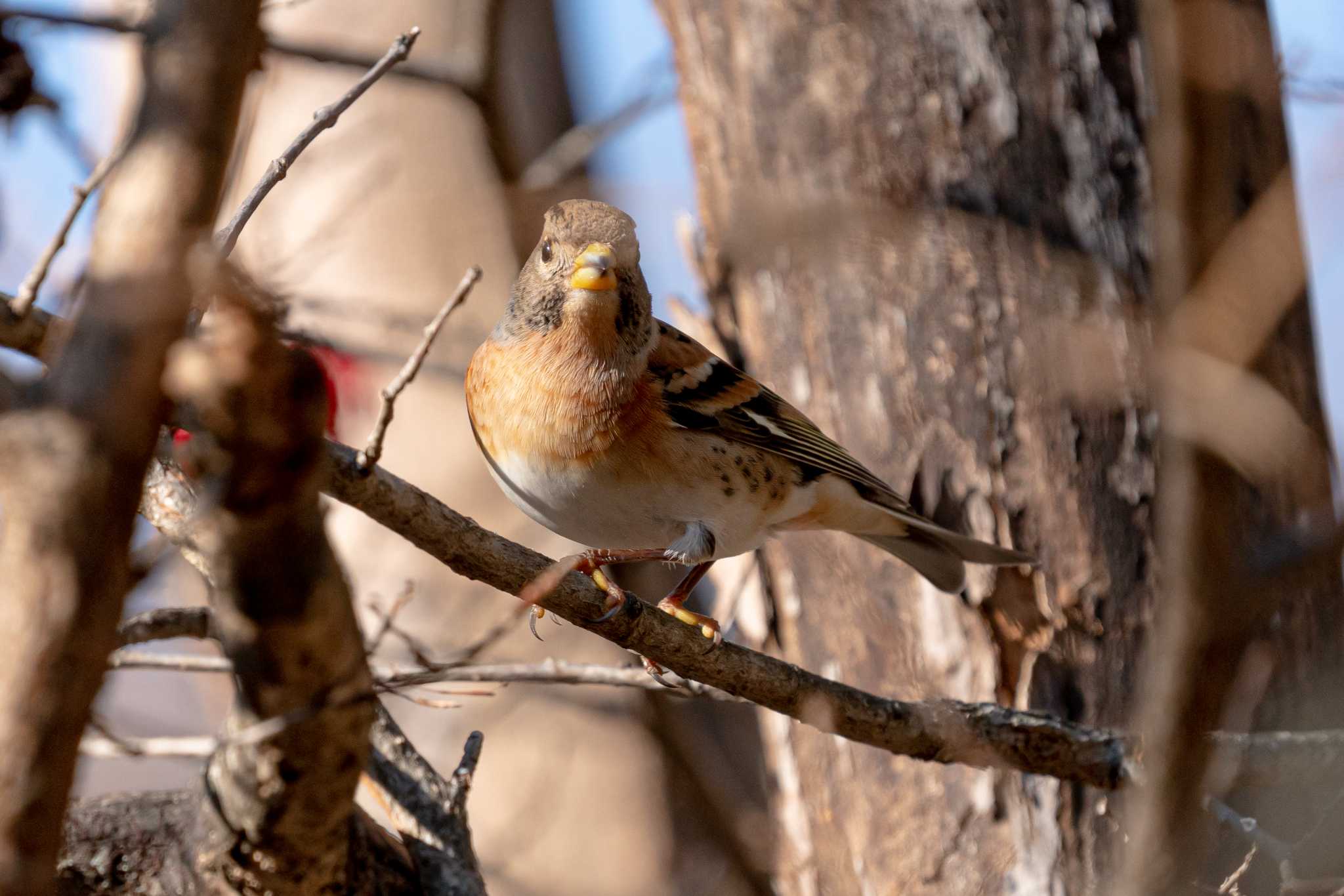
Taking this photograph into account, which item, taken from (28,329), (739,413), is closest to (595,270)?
(739,413)

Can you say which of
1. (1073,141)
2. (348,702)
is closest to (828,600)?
(1073,141)

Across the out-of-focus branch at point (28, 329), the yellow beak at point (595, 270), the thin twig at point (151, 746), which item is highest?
the yellow beak at point (595, 270)

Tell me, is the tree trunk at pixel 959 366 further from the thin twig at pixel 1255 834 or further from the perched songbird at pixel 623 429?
the thin twig at pixel 1255 834

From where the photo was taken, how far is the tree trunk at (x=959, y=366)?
3785 mm

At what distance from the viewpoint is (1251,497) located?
397 cm

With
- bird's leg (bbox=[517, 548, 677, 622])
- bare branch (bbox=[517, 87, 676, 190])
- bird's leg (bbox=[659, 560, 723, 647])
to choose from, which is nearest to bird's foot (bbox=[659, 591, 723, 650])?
bird's leg (bbox=[659, 560, 723, 647])

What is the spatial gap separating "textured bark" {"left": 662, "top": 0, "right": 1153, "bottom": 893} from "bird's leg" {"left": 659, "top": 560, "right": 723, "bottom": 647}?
2.90ft

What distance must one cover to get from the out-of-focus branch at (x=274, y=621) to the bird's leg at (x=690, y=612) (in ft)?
2.87

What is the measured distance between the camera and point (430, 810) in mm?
2865

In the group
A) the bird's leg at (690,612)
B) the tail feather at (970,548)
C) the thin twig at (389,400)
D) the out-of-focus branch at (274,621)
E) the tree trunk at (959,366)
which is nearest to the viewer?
the out-of-focus branch at (274,621)

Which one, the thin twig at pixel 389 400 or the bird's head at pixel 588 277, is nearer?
the thin twig at pixel 389 400

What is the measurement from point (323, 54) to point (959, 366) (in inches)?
104

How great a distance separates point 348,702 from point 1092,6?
3.54 metres

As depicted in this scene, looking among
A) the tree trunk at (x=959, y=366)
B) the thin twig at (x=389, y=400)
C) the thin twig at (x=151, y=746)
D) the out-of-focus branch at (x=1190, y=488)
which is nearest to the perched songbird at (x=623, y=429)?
the tree trunk at (x=959, y=366)
